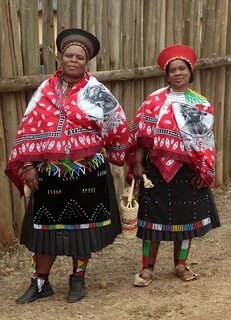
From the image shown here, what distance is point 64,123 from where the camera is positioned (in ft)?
12.1

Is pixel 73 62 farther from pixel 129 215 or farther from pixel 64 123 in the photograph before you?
pixel 129 215

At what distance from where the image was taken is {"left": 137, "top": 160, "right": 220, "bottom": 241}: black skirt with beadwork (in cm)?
412

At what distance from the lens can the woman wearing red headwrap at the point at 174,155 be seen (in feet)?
13.1

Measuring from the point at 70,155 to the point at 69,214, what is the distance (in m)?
0.41

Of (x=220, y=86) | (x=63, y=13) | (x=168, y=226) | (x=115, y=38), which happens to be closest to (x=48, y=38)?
(x=63, y=13)

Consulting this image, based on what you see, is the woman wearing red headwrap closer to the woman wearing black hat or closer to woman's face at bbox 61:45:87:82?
the woman wearing black hat

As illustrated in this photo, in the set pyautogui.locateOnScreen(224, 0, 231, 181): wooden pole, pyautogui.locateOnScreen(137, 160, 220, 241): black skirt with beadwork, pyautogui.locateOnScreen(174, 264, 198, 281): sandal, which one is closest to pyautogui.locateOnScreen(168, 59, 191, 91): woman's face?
pyautogui.locateOnScreen(137, 160, 220, 241): black skirt with beadwork

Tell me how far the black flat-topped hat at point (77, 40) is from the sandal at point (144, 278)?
167 centimetres

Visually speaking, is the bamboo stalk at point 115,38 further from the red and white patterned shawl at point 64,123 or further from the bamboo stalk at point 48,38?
the red and white patterned shawl at point 64,123

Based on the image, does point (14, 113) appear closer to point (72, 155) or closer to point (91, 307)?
point (72, 155)

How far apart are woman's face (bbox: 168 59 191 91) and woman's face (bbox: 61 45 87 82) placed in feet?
2.12

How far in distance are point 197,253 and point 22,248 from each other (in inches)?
60.8

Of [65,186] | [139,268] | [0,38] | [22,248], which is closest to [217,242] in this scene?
[139,268]

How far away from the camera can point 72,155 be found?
3709 mm
